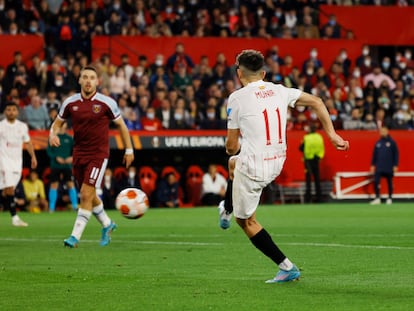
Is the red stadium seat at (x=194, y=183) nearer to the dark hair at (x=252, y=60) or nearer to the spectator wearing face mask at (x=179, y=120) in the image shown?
the spectator wearing face mask at (x=179, y=120)

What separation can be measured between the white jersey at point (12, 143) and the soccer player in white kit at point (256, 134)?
12014mm

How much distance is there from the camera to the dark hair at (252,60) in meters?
10.4

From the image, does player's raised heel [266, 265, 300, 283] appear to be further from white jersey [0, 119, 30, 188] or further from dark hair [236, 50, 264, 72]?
white jersey [0, 119, 30, 188]

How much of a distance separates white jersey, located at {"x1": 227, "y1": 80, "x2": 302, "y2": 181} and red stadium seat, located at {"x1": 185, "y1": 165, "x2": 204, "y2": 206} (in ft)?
68.2

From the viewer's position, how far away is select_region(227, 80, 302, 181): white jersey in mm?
10383

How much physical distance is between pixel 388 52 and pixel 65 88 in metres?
16.6

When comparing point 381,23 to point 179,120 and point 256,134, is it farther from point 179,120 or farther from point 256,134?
point 256,134

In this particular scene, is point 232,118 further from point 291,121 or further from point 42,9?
point 42,9

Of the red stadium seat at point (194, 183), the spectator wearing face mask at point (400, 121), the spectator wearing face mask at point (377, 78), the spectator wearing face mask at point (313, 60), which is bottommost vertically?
the red stadium seat at point (194, 183)

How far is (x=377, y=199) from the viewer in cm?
3216

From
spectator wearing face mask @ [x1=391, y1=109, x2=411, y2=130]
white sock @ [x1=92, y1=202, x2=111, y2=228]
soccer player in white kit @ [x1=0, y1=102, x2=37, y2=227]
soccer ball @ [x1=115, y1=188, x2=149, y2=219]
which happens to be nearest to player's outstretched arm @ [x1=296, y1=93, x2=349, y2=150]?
soccer ball @ [x1=115, y1=188, x2=149, y2=219]

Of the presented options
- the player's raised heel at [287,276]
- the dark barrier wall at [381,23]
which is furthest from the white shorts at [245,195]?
the dark barrier wall at [381,23]

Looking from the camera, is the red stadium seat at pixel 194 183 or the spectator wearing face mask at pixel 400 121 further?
the spectator wearing face mask at pixel 400 121

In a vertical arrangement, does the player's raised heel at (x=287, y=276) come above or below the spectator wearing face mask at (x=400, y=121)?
below
